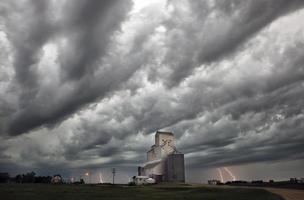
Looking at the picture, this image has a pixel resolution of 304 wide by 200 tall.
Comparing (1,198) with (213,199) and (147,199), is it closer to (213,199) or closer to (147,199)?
(147,199)

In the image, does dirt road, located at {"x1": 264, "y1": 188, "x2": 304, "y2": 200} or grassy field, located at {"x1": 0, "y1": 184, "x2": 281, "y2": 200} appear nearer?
dirt road, located at {"x1": 264, "y1": 188, "x2": 304, "y2": 200}

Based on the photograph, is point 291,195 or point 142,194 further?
point 142,194

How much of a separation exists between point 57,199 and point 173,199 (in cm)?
2496

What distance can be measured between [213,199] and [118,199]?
20.1 metres

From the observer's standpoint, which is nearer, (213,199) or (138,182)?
(213,199)

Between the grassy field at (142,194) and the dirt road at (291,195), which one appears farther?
the grassy field at (142,194)

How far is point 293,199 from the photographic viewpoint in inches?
2483

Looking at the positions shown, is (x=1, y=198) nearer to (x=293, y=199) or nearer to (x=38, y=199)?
(x=38, y=199)

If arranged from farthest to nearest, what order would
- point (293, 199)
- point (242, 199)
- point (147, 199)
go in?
point (147, 199) < point (242, 199) < point (293, 199)

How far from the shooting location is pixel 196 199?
72812 mm

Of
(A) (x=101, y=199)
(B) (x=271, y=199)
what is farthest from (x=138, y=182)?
(B) (x=271, y=199)

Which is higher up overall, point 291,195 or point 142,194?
point 291,195

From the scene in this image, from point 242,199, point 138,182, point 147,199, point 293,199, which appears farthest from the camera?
point 138,182

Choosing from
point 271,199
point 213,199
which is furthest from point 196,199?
point 271,199
